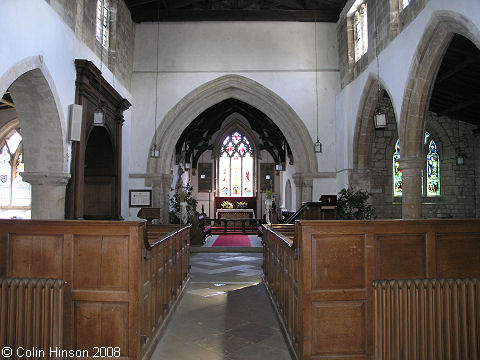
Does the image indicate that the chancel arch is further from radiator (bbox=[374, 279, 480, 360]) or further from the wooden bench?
radiator (bbox=[374, 279, 480, 360])

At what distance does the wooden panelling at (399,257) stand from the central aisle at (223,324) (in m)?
1.11

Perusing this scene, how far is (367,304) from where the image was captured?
2.93 m

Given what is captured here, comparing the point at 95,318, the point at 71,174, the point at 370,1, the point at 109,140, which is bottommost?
the point at 95,318

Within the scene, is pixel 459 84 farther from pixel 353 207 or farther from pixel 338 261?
pixel 338 261

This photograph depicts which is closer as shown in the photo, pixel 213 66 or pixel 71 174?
pixel 71 174

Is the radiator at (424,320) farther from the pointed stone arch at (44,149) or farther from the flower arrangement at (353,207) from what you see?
the flower arrangement at (353,207)

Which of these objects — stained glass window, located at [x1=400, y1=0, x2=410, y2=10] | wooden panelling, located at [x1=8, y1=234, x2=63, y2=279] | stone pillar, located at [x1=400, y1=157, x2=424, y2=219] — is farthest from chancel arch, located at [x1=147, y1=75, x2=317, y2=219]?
wooden panelling, located at [x1=8, y1=234, x2=63, y2=279]

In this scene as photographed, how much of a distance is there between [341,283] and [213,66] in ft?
27.6

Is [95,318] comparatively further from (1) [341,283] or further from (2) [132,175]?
(2) [132,175]

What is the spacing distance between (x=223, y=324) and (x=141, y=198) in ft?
21.4

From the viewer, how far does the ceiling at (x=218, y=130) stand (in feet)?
46.9

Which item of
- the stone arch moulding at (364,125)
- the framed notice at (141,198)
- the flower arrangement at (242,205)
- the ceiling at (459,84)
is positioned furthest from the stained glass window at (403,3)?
the flower arrangement at (242,205)

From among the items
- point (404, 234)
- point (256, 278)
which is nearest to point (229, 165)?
point (256, 278)

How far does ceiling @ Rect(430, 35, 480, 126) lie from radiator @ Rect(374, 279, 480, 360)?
15.8 feet
